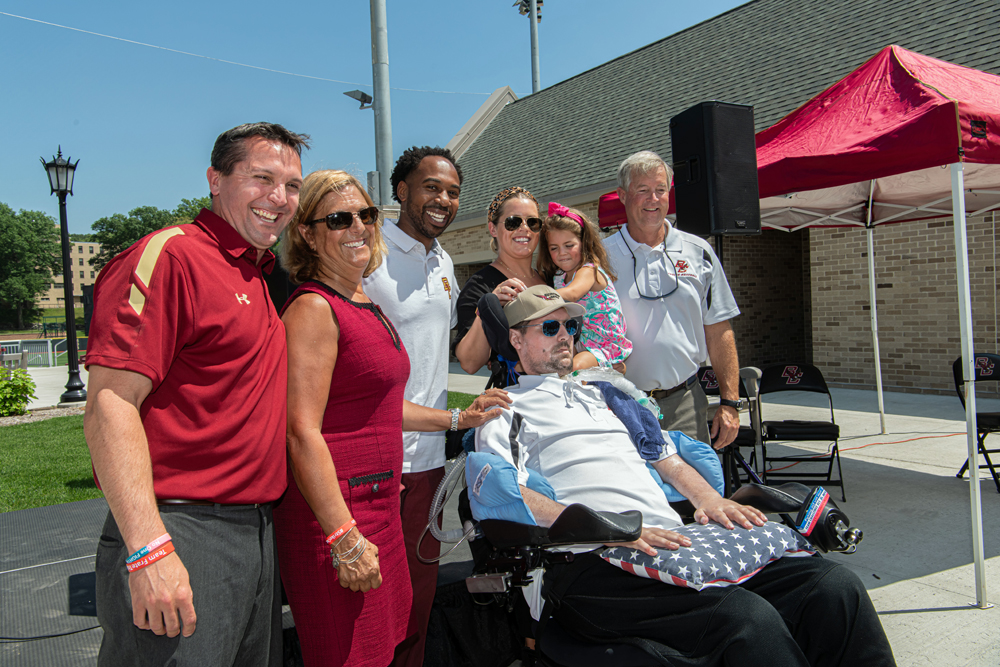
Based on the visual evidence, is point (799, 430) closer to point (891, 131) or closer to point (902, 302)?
point (891, 131)

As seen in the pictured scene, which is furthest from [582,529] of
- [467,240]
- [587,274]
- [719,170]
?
[467,240]

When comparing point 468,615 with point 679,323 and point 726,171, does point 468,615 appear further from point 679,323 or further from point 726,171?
point 726,171

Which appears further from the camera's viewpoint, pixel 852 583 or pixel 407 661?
pixel 407 661

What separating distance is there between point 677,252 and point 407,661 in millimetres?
2384

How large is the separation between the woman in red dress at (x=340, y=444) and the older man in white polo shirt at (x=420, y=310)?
1.34ft

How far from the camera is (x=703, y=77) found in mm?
12703

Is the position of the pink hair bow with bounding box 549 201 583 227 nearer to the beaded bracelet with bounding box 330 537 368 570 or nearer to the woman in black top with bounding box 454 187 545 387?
the woman in black top with bounding box 454 187 545 387

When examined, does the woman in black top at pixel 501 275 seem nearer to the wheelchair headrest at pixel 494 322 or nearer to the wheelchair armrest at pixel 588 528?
the wheelchair headrest at pixel 494 322

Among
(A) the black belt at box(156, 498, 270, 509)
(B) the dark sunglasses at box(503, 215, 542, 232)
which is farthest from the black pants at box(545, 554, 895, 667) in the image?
(B) the dark sunglasses at box(503, 215, 542, 232)

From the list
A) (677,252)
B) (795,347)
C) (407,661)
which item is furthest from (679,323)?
(795,347)

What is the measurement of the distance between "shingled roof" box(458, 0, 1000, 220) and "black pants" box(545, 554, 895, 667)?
8659 millimetres

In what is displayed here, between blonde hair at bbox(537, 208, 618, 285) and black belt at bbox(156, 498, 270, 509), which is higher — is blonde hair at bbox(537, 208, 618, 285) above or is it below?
above

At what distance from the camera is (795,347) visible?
13.2m

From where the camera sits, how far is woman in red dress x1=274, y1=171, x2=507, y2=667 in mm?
1688
